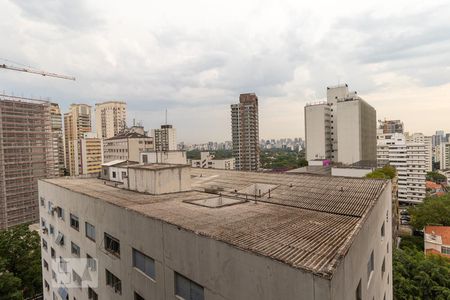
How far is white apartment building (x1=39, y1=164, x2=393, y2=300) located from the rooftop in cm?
4

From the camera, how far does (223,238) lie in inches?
271

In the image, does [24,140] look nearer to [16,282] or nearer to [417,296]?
[16,282]

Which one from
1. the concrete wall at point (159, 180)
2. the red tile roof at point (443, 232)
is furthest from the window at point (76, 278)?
the red tile roof at point (443, 232)

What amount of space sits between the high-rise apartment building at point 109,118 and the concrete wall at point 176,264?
103852mm

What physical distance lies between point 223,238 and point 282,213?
355 cm

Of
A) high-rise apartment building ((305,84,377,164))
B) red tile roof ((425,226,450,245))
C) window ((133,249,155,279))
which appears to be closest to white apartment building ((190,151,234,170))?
high-rise apartment building ((305,84,377,164))

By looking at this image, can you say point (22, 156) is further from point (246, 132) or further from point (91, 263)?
point (246, 132)

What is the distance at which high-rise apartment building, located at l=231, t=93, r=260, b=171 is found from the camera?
296ft

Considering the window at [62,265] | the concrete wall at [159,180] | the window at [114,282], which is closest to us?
the window at [114,282]

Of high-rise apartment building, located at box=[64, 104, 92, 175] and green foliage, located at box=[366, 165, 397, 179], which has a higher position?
high-rise apartment building, located at box=[64, 104, 92, 175]

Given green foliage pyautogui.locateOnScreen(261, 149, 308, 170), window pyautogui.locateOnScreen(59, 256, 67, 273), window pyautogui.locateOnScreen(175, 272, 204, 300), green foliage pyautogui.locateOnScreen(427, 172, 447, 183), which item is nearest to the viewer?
window pyautogui.locateOnScreen(175, 272, 204, 300)

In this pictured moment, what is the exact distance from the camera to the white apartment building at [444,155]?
12019 cm

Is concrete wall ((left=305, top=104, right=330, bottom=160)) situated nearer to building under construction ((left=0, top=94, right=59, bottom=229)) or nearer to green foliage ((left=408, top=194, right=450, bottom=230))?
green foliage ((left=408, top=194, right=450, bottom=230))

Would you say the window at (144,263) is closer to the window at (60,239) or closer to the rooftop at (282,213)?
the rooftop at (282,213)
